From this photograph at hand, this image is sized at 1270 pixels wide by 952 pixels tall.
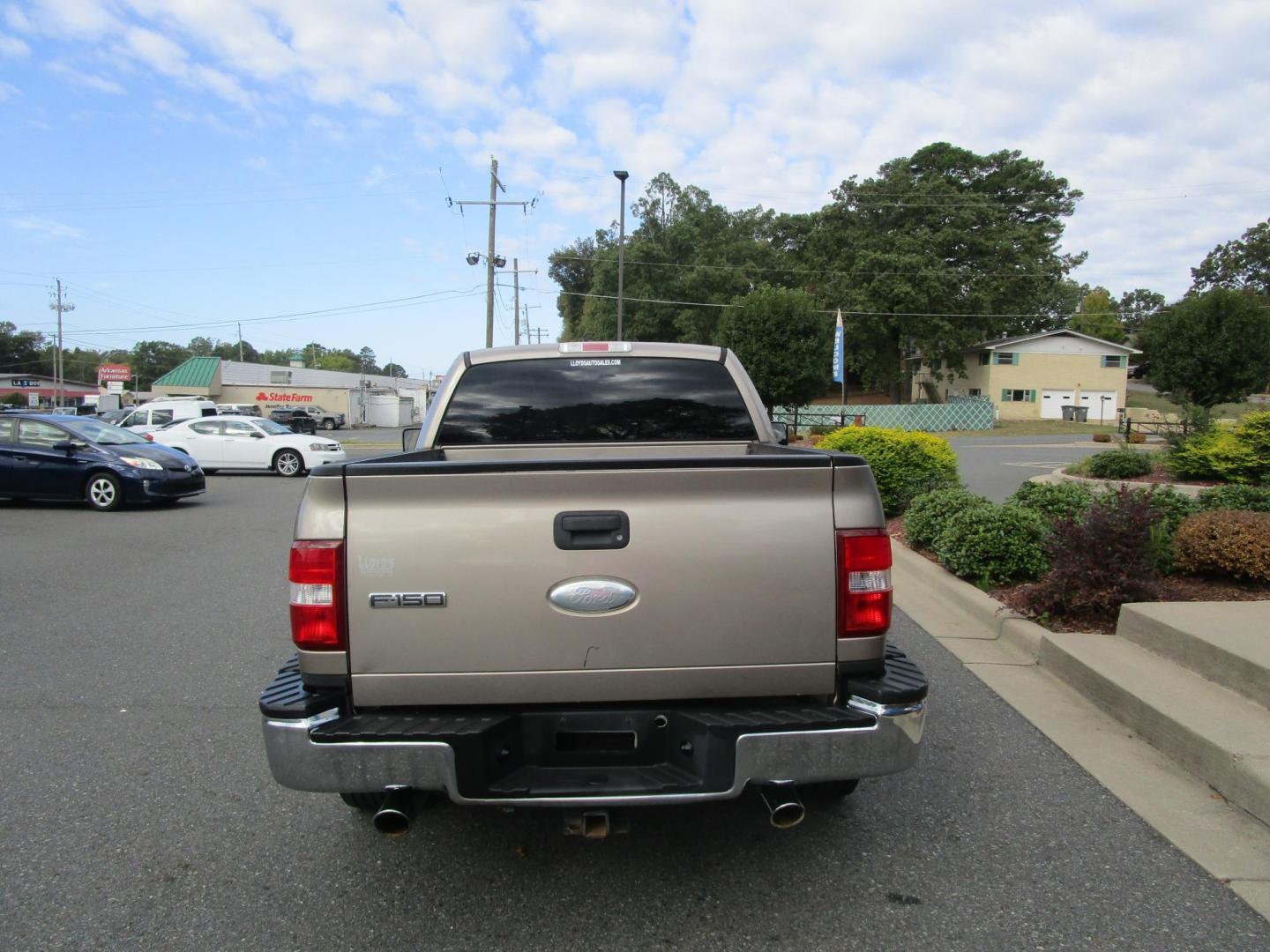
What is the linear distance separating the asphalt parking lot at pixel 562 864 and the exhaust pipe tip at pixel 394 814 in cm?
40

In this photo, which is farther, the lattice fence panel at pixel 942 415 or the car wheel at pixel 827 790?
the lattice fence panel at pixel 942 415

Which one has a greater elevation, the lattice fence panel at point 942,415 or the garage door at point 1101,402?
the garage door at point 1101,402

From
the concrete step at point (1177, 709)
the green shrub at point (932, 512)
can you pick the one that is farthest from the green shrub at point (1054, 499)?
the concrete step at point (1177, 709)

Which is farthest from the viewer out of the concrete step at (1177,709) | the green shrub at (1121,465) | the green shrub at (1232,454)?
the green shrub at (1121,465)

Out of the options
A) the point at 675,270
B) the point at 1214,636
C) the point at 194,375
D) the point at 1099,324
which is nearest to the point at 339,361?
the point at 194,375

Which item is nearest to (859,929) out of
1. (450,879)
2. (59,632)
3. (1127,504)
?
(450,879)

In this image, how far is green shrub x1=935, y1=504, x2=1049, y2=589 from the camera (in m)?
6.78

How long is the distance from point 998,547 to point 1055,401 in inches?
2115

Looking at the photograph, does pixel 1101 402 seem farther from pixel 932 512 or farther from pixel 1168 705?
pixel 1168 705

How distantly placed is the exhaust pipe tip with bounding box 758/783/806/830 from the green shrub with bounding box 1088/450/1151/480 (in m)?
12.8

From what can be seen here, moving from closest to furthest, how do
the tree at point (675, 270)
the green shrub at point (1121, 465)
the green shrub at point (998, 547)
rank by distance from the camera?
the green shrub at point (998, 547) → the green shrub at point (1121, 465) → the tree at point (675, 270)

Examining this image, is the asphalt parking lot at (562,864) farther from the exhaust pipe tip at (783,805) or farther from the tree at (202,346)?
the tree at (202,346)

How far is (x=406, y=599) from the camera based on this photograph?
260 cm

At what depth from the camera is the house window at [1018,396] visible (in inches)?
2151
